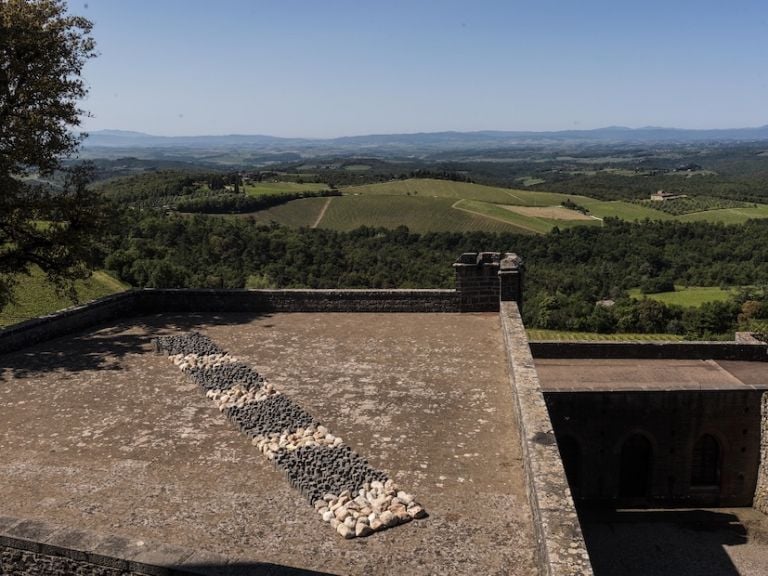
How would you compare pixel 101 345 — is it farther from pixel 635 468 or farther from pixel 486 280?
pixel 635 468

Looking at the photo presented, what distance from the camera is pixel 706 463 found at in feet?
61.7

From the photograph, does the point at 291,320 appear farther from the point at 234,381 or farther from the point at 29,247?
the point at 29,247

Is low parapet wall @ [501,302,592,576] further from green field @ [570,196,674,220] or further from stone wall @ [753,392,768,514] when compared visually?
green field @ [570,196,674,220]

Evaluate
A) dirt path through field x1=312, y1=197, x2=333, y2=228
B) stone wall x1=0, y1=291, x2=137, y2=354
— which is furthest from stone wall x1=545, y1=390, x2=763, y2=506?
dirt path through field x1=312, y1=197, x2=333, y2=228

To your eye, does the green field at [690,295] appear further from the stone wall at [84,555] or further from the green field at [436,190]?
the stone wall at [84,555]

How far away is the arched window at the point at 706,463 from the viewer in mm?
18625

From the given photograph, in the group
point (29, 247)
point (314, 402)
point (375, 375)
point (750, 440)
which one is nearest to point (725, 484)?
point (750, 440)

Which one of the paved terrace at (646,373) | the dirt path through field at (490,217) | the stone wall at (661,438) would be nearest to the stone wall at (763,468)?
the stone wall at (661,438)

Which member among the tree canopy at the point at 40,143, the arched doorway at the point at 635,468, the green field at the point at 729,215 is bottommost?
the green field at the point at 729,215

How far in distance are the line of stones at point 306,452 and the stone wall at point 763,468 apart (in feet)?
48.7

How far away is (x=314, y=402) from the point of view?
10.6 metres

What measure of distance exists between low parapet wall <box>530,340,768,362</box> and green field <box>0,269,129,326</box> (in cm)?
2193

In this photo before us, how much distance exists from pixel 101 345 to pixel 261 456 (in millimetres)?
7348

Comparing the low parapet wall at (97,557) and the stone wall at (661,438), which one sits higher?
the low parapet wall at (97,557)
